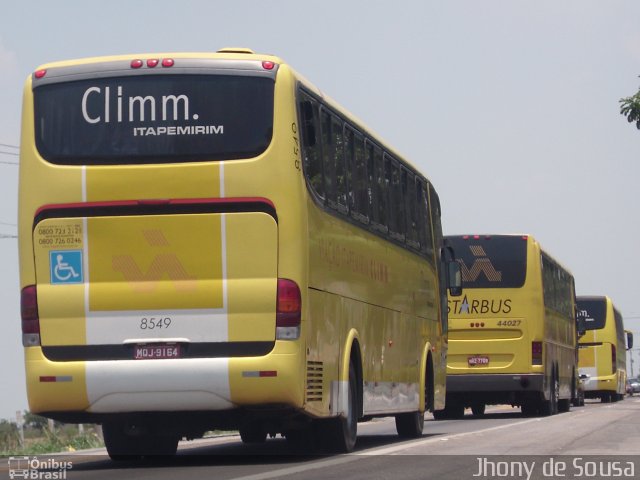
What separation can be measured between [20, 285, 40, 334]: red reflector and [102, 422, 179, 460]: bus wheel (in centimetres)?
152

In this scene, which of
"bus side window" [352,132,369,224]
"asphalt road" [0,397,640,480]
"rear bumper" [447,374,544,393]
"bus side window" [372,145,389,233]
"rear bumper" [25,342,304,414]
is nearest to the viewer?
"asphalt road" [0,397,640,480]

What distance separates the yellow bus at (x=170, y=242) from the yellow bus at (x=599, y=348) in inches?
1616

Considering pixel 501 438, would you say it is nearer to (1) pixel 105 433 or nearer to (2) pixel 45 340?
(1) pixel 105 433

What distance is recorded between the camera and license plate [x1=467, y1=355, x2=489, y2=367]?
100ft

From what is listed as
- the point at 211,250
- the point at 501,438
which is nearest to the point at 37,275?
the point at 211,250

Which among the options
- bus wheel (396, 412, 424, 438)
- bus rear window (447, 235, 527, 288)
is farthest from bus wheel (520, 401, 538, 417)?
bus wheel (396, 412, 424, 438)

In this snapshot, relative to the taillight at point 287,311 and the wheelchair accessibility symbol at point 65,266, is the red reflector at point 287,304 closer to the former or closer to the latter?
the taillight at point 287,311

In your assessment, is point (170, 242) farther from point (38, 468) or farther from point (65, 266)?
point (38, 468)

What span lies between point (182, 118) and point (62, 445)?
8901 mm

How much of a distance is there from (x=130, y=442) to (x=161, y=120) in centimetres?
375

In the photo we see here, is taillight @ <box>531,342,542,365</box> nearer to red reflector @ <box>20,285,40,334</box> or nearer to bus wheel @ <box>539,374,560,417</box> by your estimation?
bus wheel @ <box>539,374,560,417</box>

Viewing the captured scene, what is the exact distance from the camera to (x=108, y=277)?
14.0 meters

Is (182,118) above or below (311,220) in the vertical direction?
above

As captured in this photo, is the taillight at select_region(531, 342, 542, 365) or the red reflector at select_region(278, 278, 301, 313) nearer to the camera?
the red reflector at select_region(278, 278, 301, 313)
